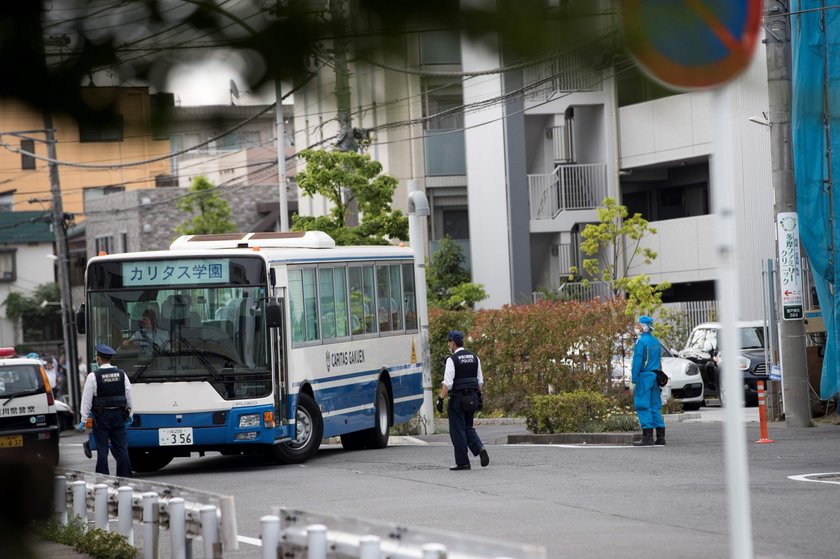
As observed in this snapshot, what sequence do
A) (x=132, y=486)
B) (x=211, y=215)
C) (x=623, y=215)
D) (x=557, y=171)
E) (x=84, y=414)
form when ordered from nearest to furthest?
(x=132, y=486) < (x=84, y=414) < (x=623, y=215) < (x=557, y=171) < (x=211, y=215)

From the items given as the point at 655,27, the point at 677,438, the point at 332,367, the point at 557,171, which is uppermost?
the point at 557,171

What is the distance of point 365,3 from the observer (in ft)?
7.63

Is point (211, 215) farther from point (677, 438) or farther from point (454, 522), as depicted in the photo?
point (454, 522)

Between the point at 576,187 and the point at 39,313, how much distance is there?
34.2m

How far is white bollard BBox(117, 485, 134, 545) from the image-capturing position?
30.9 feet

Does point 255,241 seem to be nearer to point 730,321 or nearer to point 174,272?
Result: point 174,272

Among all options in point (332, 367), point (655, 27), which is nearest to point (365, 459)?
point (332, 367)

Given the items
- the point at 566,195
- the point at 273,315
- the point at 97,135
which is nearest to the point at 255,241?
the point at 273,315

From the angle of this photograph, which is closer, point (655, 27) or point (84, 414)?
point (655, 27)

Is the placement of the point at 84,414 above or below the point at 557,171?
below

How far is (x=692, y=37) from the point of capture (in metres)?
3.08

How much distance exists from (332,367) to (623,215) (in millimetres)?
12550

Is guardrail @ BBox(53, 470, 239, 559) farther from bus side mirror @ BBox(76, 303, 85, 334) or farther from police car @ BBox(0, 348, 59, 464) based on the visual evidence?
bus side mirror @ BBox(76, 303, 85, 334)

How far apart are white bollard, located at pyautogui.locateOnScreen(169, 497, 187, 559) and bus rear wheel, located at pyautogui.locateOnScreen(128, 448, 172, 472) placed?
987 centimetres
